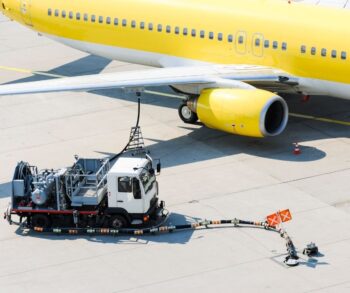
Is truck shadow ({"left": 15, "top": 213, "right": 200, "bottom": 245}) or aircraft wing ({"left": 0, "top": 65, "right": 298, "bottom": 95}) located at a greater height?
aircraft wing ({"left": 0, "top": 65, "right": 298, "bottom": 95})

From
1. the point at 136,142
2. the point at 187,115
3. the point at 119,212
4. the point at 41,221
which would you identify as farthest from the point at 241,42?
the point at 41,221

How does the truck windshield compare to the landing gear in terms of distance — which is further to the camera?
the landing gear

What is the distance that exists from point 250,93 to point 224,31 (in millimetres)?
4349

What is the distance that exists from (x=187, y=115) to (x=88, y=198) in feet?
33.7

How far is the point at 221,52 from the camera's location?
38312 mm

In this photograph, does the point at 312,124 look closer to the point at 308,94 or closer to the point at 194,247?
the point at 308,94

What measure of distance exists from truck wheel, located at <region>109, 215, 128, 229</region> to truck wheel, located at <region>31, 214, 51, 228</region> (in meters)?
1.86

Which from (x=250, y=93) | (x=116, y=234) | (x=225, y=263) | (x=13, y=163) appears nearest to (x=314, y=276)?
(x=225, y=263)

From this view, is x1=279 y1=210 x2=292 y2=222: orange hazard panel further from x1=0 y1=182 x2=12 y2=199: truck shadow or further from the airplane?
x1=0 y1=182 x2=12 y2=199: truck shadow

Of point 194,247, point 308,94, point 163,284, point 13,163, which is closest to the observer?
point 163,284

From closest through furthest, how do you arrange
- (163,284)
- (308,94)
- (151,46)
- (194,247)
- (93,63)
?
(163,284), (194,247), (308,94), (151,46), (93,63)

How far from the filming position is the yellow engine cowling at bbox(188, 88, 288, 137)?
112 ft

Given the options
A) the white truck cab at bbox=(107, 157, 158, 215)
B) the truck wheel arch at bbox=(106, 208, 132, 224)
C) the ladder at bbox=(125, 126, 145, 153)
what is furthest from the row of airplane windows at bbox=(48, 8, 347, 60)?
the truck wheel arch at bbox=(106, 208, 132, 224)

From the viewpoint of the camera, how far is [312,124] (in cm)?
3741
